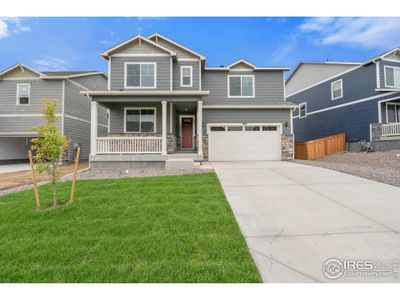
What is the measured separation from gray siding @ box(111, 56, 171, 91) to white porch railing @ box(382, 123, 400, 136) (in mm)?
14183

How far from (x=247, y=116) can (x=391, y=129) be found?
9.49 m

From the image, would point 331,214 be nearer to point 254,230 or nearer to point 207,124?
point 254,230

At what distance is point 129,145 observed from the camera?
10.5 metres

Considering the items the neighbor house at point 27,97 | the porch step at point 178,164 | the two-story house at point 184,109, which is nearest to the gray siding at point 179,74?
the two-story house at point 184,109

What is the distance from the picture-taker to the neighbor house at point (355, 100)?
44.9ft

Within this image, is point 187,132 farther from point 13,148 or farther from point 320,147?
point 13,148

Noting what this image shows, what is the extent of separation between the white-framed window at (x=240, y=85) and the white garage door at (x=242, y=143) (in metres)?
2.39

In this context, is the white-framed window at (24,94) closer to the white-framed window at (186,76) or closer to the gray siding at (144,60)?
the gray siding at (144,60)

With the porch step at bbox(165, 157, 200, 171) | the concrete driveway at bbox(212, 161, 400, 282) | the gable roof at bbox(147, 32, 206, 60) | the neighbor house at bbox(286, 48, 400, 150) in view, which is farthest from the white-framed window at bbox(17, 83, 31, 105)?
the neighbor house at bbox(286, 48, 400, 150)

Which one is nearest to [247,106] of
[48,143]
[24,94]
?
[48,143]

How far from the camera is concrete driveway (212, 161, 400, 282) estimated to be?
2365mm

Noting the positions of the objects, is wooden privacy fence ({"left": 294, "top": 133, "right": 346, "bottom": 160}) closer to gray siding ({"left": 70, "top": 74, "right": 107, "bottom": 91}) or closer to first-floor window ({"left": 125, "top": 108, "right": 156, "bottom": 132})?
first-floor window ({"left": 125, "top": 108, "right": 156, "bottom": 132})

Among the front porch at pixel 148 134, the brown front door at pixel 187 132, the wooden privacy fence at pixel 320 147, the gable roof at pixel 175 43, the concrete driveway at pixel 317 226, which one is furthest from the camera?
the brown front door at pixel 187 132

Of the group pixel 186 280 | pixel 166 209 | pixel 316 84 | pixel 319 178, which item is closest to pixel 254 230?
pixel 186 280
